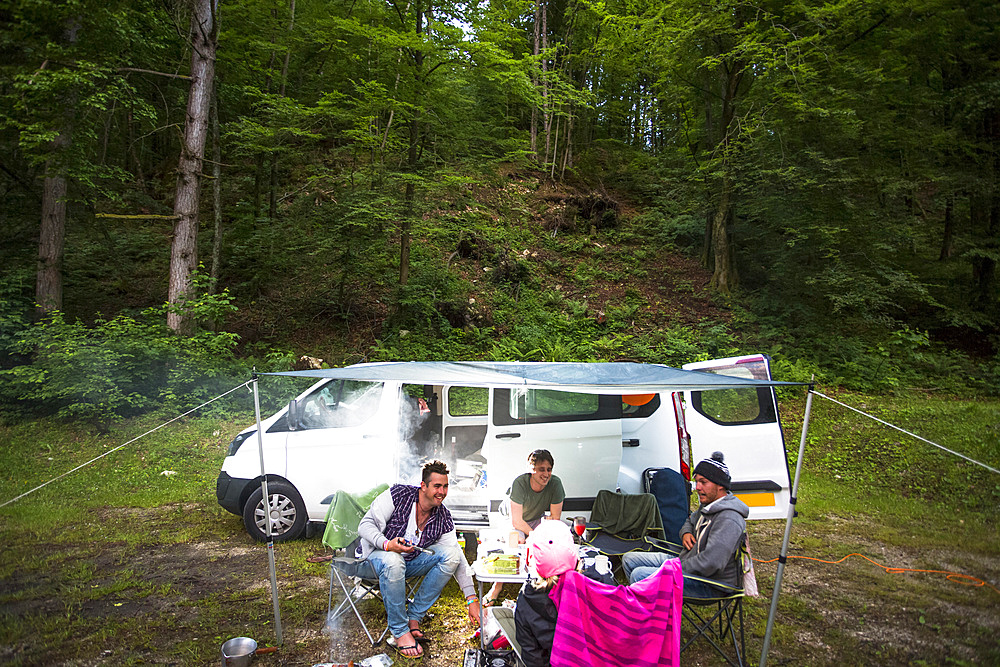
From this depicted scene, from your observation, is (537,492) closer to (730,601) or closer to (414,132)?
(730,601)

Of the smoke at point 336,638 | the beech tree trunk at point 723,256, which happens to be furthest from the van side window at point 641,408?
the beech tree trunk at point 723,256

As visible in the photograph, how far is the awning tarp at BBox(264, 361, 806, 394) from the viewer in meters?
3.90

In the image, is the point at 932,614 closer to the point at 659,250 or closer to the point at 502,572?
the point at 502,572

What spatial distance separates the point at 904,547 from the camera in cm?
568

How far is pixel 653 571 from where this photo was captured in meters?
3.76

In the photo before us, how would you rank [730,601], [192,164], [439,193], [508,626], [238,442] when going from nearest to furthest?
[508,626] → [730,601] → [238,442] → [192,164] → [439,193]

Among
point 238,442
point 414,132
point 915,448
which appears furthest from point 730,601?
point 414,132

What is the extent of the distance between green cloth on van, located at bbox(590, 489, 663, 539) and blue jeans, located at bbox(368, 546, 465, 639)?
149cm

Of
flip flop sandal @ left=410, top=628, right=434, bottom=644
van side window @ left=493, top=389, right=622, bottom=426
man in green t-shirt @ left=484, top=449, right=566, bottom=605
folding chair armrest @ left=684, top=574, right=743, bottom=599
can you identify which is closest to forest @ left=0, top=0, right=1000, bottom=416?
van side window @ left=493, top=389, right=622, bottom=426

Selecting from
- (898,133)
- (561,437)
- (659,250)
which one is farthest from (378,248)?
(898,133)

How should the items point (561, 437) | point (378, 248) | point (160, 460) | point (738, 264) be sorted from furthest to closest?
1. point (738, 264)
2. point (378, 248)
3. point (160, 460)
4. point (561, 437)

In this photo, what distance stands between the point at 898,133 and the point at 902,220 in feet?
6.61

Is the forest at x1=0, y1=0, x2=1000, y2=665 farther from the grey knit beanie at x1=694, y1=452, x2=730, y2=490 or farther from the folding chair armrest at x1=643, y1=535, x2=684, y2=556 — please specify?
the grey knit beanie at x1=694, y1=452, x2=730, y2=490

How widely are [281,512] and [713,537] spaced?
3.99m
